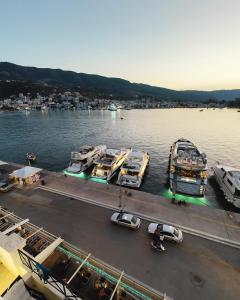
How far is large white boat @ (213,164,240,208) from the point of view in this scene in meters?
26.4

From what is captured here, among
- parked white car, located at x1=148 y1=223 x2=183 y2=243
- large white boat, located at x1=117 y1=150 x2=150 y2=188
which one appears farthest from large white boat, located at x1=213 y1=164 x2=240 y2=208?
parked white car, located at x1=148 y1=223 x2=183 y2=243

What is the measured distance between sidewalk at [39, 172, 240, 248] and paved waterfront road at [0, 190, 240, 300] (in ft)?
3.88

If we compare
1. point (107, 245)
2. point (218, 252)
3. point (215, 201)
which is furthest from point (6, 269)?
point (215, 201)

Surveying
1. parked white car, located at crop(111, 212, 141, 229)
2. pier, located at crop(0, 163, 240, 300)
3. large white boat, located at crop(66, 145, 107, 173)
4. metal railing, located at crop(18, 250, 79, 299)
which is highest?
metal railing, located at crop(18, 250, 79, 299)

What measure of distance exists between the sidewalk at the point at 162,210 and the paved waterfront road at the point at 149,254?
1.18 meters

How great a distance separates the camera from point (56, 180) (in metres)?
27.3

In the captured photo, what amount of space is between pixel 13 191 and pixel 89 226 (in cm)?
1353

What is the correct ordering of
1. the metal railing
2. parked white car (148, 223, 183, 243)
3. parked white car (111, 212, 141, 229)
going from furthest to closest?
1. parked white car (111, 212, 141, 229)
2. parked white car (148, 223, 183, 243)
3. the metal railing

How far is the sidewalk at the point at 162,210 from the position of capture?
695 inches

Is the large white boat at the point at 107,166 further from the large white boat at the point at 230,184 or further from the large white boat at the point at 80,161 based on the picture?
the large white boat at the point at 230,184

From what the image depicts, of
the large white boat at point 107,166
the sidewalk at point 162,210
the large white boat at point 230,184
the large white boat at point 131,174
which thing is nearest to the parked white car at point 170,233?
the sidewalk at point 162,210

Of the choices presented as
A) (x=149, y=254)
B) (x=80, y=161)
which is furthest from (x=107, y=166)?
(x=149, y=254)

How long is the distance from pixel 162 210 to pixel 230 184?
14865mm

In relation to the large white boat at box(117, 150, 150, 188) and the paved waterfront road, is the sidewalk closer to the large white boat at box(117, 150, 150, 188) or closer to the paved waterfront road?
the paved waterfront road
